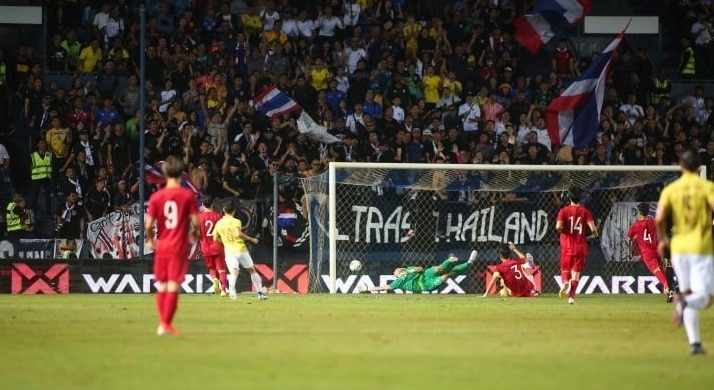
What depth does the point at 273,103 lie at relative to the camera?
106 feet

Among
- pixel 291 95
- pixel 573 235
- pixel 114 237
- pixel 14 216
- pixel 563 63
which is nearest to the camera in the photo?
pixel 573 235

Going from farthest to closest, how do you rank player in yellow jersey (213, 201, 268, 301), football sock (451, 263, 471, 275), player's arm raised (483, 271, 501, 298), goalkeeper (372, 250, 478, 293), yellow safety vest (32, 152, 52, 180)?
1. yellow safety vest (32, 152, 52, 180)
2. goalkeeper (372, 250, 478, 293)
3. football sock (451, 263, 471, 275)
4. player's arm raised (483, 271, 501, 298)
5. player in yellow jersey (213, 201, 268, 301)

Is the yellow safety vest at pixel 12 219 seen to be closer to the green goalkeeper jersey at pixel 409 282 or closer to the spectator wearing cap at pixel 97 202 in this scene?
the spectator wearing cap at pixel 97 202

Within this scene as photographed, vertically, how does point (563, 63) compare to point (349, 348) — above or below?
above

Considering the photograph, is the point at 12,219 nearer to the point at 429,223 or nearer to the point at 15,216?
the point at 15,216

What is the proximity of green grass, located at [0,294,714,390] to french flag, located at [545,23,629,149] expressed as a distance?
979 centimetres

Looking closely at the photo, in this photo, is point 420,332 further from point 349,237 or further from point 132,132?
point 132,132

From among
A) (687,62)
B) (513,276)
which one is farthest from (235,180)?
(687,62)

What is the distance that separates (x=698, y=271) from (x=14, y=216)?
19.3 metres

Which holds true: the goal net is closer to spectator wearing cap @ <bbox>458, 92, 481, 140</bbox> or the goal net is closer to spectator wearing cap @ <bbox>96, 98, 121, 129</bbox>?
spectator wearing cap @ <bbox>458, 92, 481, 140</bbox>

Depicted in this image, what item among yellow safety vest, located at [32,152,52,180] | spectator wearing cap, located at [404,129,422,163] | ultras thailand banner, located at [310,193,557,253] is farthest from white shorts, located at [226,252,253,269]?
spectator wearing cap, located at [404,129,422,163]

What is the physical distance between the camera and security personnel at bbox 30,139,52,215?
30172 mm

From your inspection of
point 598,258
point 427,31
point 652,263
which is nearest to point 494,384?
point 652,263

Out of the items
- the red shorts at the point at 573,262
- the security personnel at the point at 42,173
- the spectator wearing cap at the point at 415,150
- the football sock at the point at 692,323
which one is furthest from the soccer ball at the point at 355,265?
the football sock at the point at 692,323
